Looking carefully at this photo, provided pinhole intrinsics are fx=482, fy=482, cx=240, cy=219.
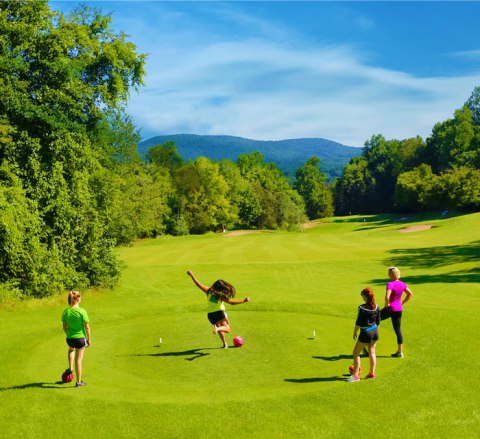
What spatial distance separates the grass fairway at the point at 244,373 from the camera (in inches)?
376

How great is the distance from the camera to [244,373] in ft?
40.2

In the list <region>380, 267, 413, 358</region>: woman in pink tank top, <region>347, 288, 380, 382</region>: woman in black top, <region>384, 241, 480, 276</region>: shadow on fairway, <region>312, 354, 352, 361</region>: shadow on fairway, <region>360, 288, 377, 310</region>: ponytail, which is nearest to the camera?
<region>360, 288, 377, 310</region>: ponytail

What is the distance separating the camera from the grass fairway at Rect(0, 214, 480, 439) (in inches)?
376

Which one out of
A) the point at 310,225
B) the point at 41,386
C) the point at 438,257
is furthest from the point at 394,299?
the point at 310,225

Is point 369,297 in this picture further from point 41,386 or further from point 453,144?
point 453,144

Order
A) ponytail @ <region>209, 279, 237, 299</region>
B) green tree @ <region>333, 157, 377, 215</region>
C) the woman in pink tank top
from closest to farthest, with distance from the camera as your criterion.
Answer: the woman in pink tank top → ponytail @ <region>209, 279, 237, 299</region> → green tree @ <region>333, 157, 377, 215</region>

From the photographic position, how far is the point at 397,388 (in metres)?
11.2

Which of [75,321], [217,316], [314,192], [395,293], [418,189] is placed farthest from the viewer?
[314,192]

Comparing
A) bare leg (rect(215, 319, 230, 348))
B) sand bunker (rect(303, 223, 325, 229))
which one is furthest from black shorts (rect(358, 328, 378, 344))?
sand bunker (rect(303, 223, 325, 229))

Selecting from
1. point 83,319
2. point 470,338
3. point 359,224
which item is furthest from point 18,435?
point 359,224

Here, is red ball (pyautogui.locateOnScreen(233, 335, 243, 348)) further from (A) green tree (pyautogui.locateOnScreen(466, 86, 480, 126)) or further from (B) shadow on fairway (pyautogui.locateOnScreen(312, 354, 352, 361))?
(A) green tree (pyautogui.locateOnScreen(466, 86, 480, 126))

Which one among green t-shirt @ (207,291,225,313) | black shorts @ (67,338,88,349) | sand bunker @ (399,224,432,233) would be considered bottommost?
sand bunker @ (399,224,432,233)

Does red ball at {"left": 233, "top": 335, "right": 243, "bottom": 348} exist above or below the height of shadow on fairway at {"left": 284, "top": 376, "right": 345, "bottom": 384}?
above

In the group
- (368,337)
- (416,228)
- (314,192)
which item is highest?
(314,192)
